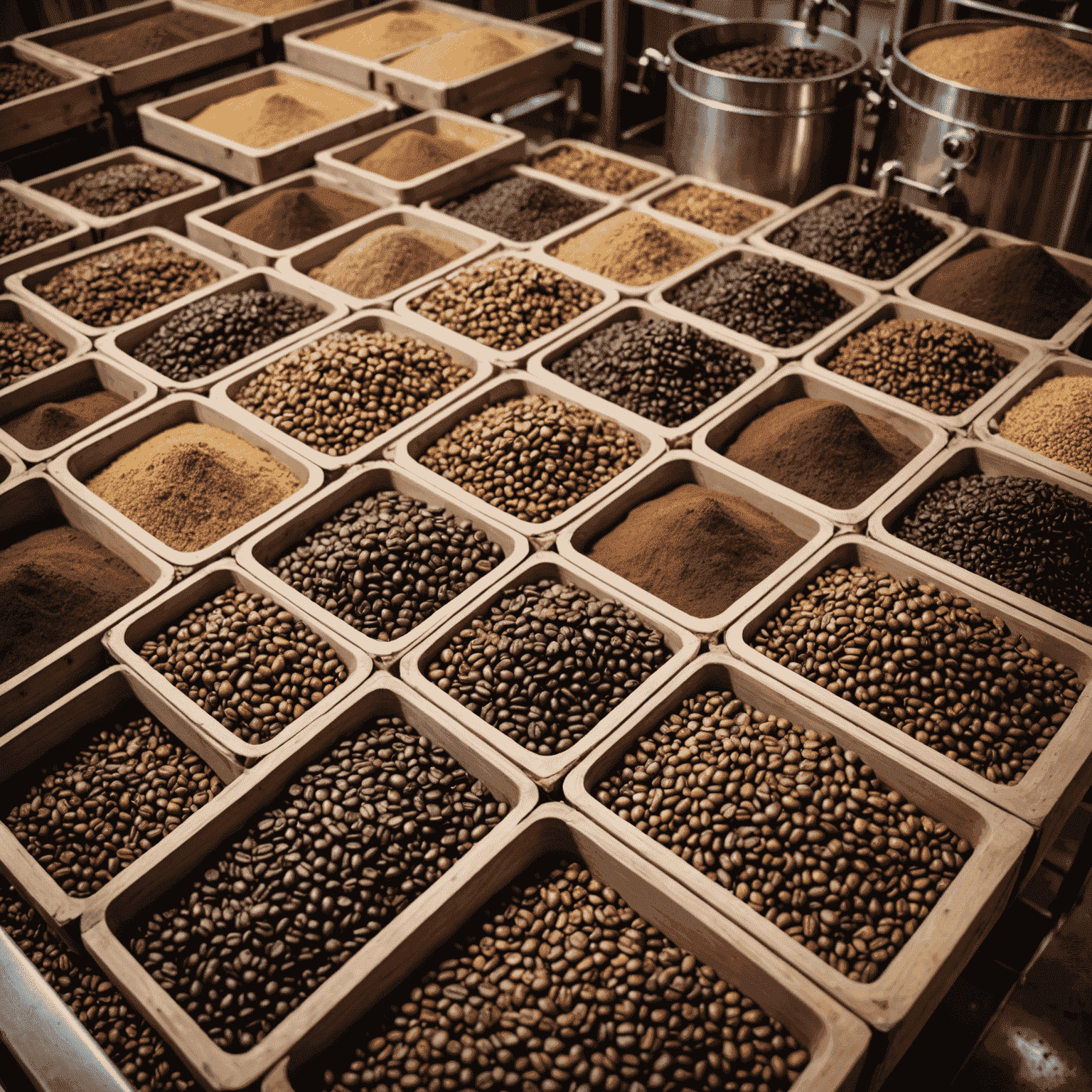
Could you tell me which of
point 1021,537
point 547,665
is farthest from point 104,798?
point 1021,537

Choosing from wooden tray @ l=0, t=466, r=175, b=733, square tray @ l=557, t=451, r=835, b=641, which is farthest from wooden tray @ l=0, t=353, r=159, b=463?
square tray @ l=557, t=451, r=835, b=641

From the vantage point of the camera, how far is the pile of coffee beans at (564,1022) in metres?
1.24

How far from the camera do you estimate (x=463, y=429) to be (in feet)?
7.03

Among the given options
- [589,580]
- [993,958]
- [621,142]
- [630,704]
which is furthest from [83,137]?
[993,958]

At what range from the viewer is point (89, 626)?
179cm

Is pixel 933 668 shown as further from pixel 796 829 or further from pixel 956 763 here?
pixel 796 829

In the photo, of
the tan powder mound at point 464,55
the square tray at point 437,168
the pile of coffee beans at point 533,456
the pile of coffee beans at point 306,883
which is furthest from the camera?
the tan powder mound at point 464,55

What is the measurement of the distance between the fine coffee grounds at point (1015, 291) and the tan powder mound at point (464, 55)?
202cm

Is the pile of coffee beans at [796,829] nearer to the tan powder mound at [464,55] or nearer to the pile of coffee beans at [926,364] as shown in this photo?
the pile of coffee beans at [926,364]

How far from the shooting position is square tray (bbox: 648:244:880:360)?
7.72ft

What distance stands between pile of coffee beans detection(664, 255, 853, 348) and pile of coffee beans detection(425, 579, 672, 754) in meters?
1.08

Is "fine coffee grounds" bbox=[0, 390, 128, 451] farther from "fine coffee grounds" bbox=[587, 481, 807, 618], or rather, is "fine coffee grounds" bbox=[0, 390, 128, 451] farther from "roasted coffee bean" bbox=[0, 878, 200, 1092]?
"fine coffee grounds" bbox=[587, 481, 807, 618]

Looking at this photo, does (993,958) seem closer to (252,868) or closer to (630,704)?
(630,704)

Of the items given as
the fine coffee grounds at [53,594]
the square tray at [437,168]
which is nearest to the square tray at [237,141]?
the square tray at [437,168]
